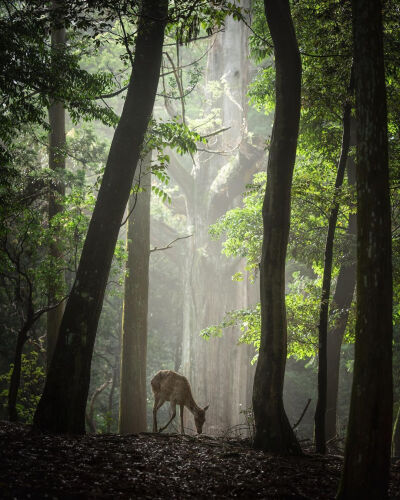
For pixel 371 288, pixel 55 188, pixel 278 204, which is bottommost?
pixel 371 288

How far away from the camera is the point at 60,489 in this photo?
3.40 m

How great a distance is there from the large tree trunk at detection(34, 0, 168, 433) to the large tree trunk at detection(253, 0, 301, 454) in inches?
74.4

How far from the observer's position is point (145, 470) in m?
4.33

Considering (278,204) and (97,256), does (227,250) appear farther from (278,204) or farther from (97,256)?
(97,256)

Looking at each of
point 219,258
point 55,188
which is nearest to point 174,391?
point 55,188

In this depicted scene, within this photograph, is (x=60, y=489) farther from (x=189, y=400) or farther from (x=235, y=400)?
(x=235, y=400)

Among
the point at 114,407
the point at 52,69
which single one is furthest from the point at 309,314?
the point at 114,407

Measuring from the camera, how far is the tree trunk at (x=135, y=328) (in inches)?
361

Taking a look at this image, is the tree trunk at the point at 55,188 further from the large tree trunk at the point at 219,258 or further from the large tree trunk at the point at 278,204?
the large tree trunk at the point at 219,258

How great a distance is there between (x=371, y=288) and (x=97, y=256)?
11.5 feet

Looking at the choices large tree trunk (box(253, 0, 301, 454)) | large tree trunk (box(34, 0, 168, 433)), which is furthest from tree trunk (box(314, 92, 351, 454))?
large tree trunk (box(34, 0, 168, 433))

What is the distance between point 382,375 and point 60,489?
2.78 m

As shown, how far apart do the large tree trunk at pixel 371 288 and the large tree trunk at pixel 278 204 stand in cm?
237

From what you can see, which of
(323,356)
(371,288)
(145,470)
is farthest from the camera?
(323,356)
